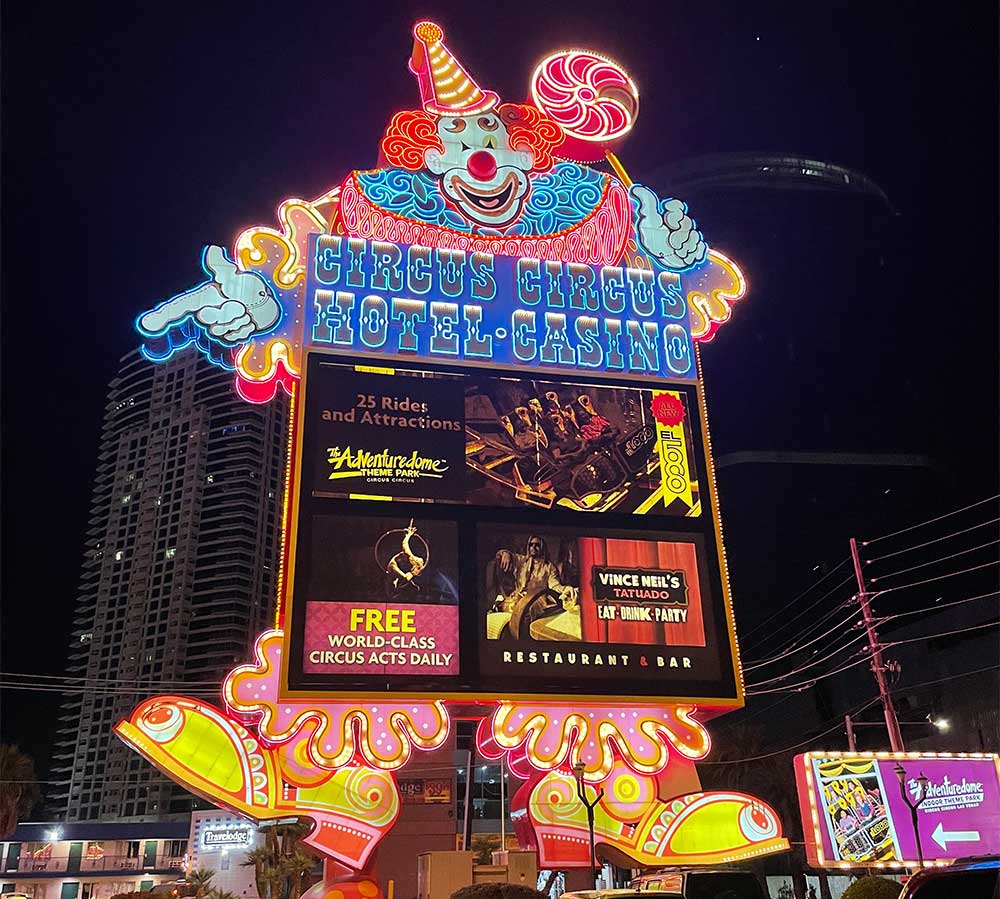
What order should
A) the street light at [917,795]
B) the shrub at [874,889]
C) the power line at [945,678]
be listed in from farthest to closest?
1. the power line at [945,678]
2. the street light at [917,795]
3. the shrub at [874,889]

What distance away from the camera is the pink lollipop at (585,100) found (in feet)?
70.8

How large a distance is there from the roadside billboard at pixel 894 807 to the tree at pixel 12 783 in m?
39.5

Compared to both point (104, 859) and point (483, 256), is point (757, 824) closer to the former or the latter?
point (483, 256)

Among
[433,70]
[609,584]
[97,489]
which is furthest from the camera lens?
[97,489]

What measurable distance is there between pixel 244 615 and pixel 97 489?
2306 centimetres

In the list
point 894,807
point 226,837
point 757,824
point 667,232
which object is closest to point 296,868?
point 226,837

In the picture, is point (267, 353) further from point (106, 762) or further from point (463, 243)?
point (106, 762)

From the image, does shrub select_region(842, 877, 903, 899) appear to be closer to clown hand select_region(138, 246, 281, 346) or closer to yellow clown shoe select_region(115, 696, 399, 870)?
yellow clown shoe select_region(115, 696, 399, 870)

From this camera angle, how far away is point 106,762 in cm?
11231

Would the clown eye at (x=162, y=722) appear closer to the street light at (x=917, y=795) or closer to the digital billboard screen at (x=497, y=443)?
the digital billboard screen at (x=497, y=443)

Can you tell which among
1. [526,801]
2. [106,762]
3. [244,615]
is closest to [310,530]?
[526,801]

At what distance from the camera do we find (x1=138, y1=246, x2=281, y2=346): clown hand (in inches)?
711

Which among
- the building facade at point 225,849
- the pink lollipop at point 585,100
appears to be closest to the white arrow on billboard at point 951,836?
the pink lollipop at point 585,100

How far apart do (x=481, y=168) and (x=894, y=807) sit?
638 inches
